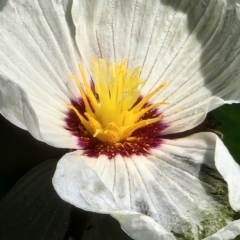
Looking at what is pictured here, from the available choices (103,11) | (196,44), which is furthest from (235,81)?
(103,11)

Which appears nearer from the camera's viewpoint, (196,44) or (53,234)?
(53,234)

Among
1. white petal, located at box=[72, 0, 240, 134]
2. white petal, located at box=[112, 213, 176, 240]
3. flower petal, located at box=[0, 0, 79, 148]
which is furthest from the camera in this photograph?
white petal, located at box=[72, 0, 240, 134]

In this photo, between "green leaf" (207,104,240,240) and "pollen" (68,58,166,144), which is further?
"green leaf" (207,104,240,240)

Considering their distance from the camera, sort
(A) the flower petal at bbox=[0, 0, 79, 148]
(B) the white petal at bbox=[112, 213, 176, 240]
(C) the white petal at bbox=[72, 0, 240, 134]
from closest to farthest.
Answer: (B) the white petal at bbox=[112, 213, 176, 240] < (A) the flower petal at bbox=[0, 0, 79, 148] < (C) the white petal at bbox=[72, 0, 240, 134]

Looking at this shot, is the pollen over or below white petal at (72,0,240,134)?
below

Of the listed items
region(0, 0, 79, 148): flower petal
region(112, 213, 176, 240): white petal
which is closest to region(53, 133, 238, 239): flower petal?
region(112, 213, 176, 240): white petal

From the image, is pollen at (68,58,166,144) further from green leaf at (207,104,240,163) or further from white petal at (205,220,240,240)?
white petal at (205,220,240,240)

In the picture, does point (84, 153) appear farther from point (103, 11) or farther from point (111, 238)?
point (103, 11)
